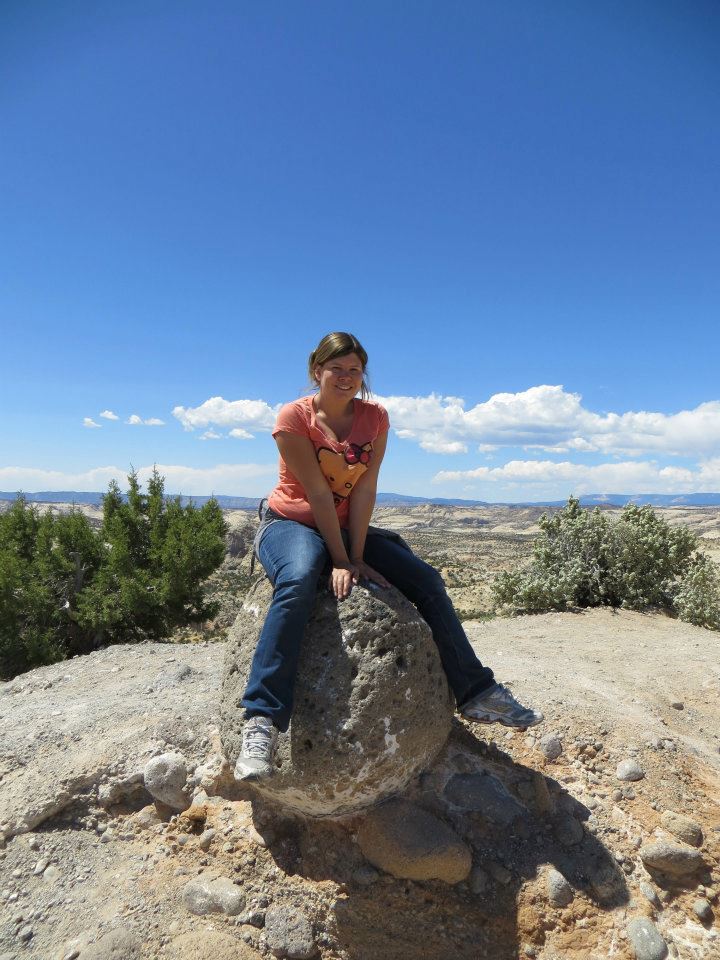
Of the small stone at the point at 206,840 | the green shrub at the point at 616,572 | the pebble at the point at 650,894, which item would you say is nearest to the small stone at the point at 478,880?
the pebble at the point at 650,894

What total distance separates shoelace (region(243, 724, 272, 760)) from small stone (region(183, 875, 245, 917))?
3.13 ft

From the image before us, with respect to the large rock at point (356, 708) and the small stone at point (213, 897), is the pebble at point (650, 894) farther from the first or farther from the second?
the small stone at point (213, 897)

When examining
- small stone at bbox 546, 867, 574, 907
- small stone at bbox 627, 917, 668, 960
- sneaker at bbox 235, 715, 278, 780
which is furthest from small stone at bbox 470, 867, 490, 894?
sneaker at bbox 235, 715, 278, 780

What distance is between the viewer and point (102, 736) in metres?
4.66

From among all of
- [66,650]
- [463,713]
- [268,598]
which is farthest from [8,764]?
[66,650]

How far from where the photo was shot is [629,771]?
4.28 m

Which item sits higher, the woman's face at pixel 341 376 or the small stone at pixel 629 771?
Result: the woman's face at pixel 341 376

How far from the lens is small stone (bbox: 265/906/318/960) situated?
3170 mm

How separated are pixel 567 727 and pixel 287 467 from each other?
3.18 m

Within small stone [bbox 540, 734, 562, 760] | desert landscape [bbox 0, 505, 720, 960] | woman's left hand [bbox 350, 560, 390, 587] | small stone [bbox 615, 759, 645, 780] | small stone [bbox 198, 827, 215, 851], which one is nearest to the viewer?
desert landscape [bbox 0, 505, 720, 960]

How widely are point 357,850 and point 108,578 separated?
35.7ft

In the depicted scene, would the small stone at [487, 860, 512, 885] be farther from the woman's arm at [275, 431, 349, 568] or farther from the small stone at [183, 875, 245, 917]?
the woman's arm at [275, 431, 349, 568]

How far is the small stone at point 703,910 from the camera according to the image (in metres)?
3.36

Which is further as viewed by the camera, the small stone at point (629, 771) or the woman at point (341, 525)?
the small stone at point (629, 771)
